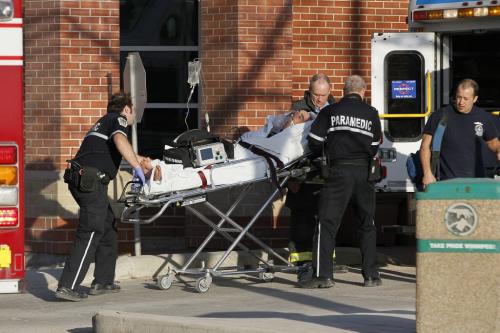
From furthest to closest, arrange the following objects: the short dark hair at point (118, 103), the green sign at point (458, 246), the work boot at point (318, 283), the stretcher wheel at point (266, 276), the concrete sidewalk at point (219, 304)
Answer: the stretcher wheel at point (266, 276)
the work boot at point (318, 283)
the short dark hair at point (118, 103)
the concrete sidewalk at point (219, 304)
the green sign at point (458, 246)

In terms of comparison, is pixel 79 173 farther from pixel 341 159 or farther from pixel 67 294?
pixel 341 159

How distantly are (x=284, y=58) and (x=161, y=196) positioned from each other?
410cm

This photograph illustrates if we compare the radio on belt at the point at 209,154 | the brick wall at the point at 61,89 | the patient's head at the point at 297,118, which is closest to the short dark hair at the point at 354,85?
the patient's head at the point at 297,118

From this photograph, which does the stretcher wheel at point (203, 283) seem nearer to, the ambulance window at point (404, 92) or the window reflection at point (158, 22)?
the ambulance window at point (404, 92)

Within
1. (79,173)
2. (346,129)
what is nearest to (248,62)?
(346,129)

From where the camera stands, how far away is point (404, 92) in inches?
494

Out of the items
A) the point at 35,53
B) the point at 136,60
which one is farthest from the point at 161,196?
the point at 35,53

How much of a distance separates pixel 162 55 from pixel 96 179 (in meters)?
4.54

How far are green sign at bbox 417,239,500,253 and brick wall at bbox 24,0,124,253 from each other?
25.3 feet

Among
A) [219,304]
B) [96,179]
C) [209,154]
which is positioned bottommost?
[219,304]

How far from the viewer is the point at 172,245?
14.7m

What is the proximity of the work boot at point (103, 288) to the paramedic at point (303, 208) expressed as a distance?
1757 millimetres

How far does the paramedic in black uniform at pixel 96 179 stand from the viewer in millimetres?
10783

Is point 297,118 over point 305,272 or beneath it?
over
